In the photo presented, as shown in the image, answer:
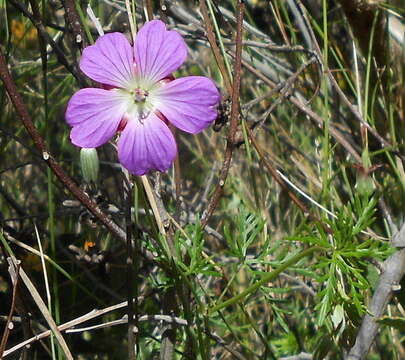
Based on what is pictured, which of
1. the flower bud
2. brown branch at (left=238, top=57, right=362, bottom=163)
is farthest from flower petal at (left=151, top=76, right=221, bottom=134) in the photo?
brown branch at (left=238, top=57, right=362, bottom=163)

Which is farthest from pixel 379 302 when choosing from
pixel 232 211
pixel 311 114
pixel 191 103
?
pixel 232 211

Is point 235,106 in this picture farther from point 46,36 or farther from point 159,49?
point 46,36

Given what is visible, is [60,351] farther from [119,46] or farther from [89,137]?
[119,46]

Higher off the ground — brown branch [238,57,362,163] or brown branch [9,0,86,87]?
brown branch [9,0,86,87]

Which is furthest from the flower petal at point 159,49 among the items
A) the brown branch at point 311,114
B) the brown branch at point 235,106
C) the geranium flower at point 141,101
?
the brown branch at point 311,114

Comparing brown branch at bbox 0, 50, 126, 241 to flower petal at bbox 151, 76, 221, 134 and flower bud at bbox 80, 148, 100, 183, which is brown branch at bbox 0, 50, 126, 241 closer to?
flower bud at bbox 80, 148, 100, 183

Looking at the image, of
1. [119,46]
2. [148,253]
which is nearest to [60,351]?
[148,253]
